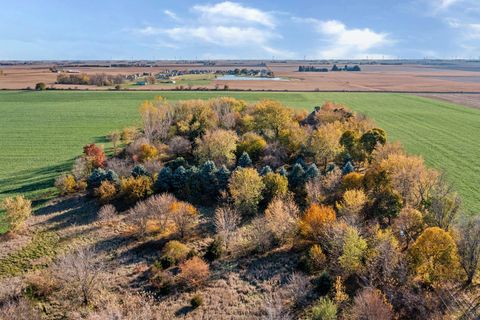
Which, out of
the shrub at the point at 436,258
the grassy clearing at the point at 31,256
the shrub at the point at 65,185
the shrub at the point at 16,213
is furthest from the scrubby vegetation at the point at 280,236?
the shrub at the point at 16,213

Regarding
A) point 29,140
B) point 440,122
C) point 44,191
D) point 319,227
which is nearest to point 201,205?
point 319,227

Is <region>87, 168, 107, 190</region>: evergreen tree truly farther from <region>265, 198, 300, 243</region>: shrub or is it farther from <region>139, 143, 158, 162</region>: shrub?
<region>265, 198, 300, 243</region>: shrub

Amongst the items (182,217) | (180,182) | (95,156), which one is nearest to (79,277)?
(182,217)

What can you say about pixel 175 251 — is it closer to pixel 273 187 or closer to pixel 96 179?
pixel 273 187

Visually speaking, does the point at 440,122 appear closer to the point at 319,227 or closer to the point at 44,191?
the point at 319,227

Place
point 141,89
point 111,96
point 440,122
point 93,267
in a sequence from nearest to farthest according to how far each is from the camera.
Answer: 1. point 93,267
2. point 440,122
3. point 111,96
4. point 141,89

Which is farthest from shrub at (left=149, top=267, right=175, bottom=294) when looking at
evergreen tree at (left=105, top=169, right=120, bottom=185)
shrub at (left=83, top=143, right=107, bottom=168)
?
shrub at (left=83, top=143, right=107, bottom=168)
